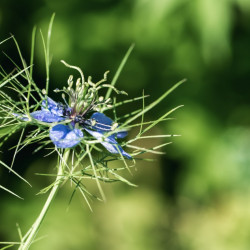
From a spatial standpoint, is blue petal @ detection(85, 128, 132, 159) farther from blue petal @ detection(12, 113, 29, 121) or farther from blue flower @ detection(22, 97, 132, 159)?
blue petal @ detection(12, 113, 29, 121)

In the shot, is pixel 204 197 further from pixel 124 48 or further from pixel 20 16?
pixel 20 16

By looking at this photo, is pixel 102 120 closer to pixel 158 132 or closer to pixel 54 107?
pixel 54 107

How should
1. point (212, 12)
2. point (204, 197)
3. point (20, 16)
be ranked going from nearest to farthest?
1. point (212, 12)
2. point (20, 16)
3. point (204, 197)

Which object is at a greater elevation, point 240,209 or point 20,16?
point 20,16

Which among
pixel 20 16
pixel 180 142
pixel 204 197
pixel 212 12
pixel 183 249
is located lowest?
pixel 183 249

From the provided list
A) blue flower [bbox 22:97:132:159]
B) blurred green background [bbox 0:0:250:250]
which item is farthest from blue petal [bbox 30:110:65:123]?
blurred green background [bbox 0:0:250:250]

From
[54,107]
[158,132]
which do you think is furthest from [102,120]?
[158,132]

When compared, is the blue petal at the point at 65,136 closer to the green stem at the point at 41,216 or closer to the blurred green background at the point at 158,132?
the green stem at the point at 41,216

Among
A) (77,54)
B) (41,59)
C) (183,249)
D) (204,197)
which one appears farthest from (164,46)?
(183,249)
